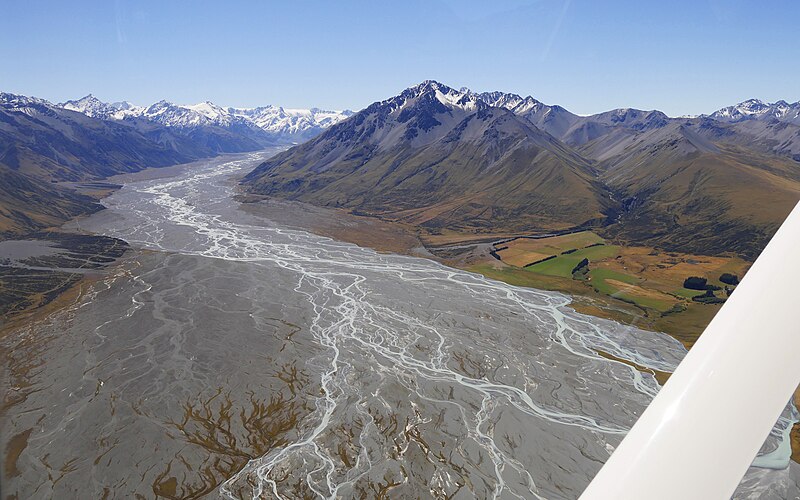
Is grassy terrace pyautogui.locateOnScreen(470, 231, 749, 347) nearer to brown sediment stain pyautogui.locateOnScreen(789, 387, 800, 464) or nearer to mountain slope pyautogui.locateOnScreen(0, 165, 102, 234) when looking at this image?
brown sediment stain pyautogui.locateOnScreen(789, 387, 800, 464)

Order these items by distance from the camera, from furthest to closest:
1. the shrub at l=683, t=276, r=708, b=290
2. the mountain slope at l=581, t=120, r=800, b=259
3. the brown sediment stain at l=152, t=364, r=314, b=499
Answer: the mountain slope at l=581, t=120, r=800, b=259 → the shrub at l=683, t=276, r=708, b=290 → the brown sediment stain at l=152, t=364, r=314, b=499

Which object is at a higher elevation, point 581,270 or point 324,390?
point 324,390

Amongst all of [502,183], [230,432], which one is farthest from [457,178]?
[230,432]

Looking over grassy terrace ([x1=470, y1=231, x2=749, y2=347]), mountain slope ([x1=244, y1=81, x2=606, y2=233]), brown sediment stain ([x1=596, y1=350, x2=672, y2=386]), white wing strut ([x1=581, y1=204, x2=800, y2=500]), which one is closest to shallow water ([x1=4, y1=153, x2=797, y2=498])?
brown sediment stain ([x1=596, y1=350, x2=672, y2=386])

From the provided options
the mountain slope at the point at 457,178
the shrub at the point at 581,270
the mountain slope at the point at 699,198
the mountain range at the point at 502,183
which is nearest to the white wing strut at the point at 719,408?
the shrub at the point at 581,270

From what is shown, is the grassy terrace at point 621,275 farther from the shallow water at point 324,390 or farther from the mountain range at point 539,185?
the mountain range at point 539,185

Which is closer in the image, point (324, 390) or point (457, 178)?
point (324, 390)

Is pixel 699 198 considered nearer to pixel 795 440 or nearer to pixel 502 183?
pixel 502 183
